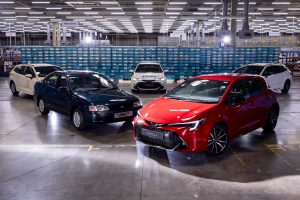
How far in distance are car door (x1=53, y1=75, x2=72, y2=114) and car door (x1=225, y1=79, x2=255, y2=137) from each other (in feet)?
12.5

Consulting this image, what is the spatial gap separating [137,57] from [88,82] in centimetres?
1140

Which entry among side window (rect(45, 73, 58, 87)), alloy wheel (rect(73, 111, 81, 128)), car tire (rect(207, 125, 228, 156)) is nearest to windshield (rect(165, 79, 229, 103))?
car tire (rect(207, 125, 228, 156))

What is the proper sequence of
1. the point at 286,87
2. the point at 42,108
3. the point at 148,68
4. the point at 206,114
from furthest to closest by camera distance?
the point at 148,68 < the point at 286,87 < the point at 42,108 < the point at 206,114

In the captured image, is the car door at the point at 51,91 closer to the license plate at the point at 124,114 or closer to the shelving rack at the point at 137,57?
the license plate at the point at 124,114

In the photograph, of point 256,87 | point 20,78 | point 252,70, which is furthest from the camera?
point 252,70

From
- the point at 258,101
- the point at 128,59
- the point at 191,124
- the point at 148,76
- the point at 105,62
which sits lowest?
the point at 191,124

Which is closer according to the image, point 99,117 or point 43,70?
point 99,117

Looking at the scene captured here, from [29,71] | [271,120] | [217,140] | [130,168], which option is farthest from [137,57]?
[130,168]

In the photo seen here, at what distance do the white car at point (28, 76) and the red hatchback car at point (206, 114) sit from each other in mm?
7111

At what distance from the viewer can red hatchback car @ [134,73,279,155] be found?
524cm

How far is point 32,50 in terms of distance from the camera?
64.0ft

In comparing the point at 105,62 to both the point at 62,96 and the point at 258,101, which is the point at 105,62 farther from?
the point at 258,101

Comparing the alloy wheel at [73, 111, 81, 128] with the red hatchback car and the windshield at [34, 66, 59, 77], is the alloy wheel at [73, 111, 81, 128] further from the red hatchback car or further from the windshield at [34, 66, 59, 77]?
the windshield at [34, 66, 59, 77]

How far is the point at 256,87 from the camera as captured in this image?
673 centimetres
